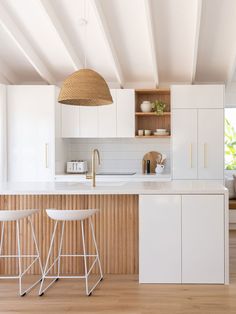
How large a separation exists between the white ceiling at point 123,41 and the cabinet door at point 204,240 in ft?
7.38

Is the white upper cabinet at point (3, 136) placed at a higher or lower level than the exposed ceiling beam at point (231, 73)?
lower

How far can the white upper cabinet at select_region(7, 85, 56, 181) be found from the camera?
6.60 metres

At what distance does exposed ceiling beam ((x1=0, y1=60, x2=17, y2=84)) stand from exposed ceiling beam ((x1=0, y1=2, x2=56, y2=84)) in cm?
49

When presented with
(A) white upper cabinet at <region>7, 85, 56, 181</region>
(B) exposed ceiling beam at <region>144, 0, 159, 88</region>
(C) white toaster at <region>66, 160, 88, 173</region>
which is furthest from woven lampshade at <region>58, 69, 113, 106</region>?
(C) white toaster at <region>66, 160, 88, 173</region>

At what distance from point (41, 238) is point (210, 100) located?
3.57m

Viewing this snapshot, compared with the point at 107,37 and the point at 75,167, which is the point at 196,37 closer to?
the point at 107,37

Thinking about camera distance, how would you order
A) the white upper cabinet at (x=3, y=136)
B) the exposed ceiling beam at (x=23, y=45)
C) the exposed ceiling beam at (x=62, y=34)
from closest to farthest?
1. the exposed ceiling beam at (x=62, y=34)
2. the exposed ceiling beam at (x=23, y=45)
3. the white upper cabinet at (x=3, y=136)

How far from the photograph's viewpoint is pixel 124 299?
3645 millimetres

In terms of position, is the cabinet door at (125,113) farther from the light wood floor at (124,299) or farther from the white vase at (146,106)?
the light wood floor at (124,299)

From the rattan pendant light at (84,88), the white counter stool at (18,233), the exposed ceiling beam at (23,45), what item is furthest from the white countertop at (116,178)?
the rattan pendant light at (84,88)

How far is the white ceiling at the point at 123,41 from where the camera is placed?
5.12 meters

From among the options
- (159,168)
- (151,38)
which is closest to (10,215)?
(151,38)

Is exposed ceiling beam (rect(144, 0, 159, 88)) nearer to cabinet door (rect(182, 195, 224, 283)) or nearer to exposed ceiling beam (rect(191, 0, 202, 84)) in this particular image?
exposed ceiling beam (rect(191, 0, 202, 84))

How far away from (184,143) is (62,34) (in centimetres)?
250
